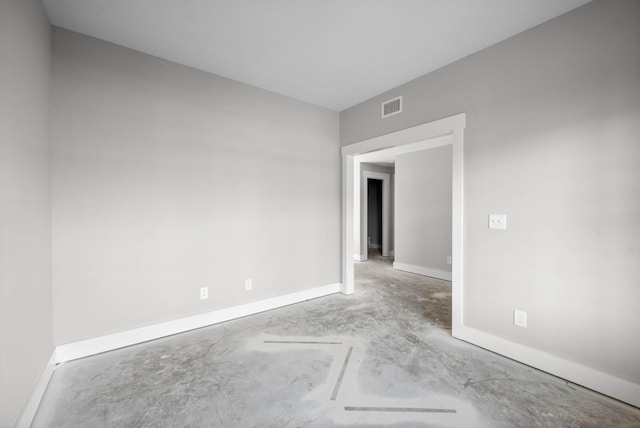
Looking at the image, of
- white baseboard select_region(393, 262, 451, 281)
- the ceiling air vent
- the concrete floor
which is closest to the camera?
the concrete floor

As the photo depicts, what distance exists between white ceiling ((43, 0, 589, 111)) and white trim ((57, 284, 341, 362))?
2.64m

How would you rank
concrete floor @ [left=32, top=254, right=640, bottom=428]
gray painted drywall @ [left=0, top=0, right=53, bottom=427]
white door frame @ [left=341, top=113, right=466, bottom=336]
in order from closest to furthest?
gray painted drywall @ [left=0, top=0, right=53, bottom=427]
concrete floor @ [left=32, top=254, right=640, bottom=428]
white door frame @ [left=341, top=113, right=466, bottom=336]

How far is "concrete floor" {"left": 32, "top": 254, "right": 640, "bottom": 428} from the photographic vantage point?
161cm

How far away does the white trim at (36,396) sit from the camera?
58.3 inches

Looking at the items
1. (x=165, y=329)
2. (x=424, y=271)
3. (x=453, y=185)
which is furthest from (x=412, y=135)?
(x=165, y=329)

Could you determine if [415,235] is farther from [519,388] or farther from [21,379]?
[21,379]

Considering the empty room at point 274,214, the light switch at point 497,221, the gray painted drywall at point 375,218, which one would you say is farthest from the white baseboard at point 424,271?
the gray painted drywall at point 375,218

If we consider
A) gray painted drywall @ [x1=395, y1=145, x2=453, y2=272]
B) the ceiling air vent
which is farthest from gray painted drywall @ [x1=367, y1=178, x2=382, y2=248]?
the ceiling air vent

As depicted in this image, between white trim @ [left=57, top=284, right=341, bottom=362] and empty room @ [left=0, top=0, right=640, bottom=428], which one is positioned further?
white trim @ [left=57, top=284, right=341, bottom=362]

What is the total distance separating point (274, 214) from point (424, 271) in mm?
3416

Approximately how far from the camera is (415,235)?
5.47m

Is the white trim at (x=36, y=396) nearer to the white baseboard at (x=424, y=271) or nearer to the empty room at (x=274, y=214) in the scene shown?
the empty room at (x=274, y=214)

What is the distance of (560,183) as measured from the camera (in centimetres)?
203

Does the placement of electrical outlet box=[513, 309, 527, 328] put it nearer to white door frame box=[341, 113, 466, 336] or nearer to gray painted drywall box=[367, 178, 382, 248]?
white door frame box=[341, 113, 466, 336]
